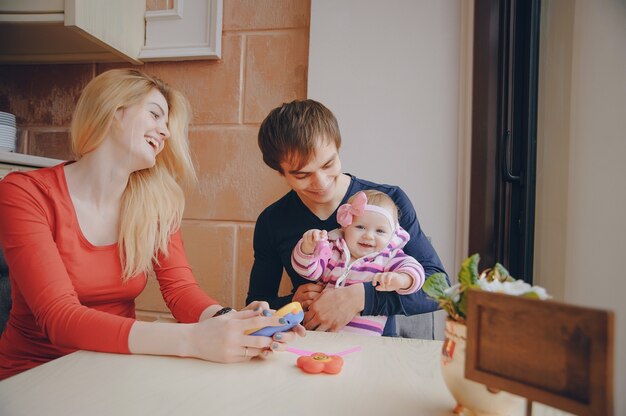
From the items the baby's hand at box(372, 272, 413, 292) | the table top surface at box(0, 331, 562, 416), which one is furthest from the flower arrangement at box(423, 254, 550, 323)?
the baby's hand at box(372, 272, 413, 292)

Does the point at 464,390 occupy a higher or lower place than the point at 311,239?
lower

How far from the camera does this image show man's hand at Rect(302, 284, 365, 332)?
1.21m

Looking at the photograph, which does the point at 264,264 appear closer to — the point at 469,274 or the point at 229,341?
the point at 229,341

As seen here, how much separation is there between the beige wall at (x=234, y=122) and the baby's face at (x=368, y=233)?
26.0 inches

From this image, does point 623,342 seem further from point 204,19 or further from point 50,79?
point 50,79

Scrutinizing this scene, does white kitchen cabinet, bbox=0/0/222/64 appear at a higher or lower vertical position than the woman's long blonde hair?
higher

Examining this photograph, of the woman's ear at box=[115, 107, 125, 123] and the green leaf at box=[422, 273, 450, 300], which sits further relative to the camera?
the woman's ear at box=[115, 107, 125, 123]

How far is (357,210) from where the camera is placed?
1.24 meters

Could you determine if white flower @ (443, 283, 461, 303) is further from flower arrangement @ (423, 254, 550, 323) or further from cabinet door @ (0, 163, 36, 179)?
cabinet door @ (0, 163, 36, 179)

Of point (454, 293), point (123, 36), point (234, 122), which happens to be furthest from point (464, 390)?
point (123, 36)

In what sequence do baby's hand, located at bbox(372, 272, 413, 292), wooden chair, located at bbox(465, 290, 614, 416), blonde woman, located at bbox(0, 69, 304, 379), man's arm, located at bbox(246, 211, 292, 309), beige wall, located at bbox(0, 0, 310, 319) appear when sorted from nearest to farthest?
1. wooden chair, located at bbox(465, 290, 614, 416)
2. blonde woman, located at bbox(0, 69, 304, 379)
3. baby's hand, located at bbox(372, 272, 413, 292)
4. man's arm, located at bbox(246, 211, 292, 309)
5. beige wall, located at bbox(0, 0, 310, 319)

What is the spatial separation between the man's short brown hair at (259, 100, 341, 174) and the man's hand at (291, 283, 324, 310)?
0.38 metres

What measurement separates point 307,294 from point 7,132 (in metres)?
1.48

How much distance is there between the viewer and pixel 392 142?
69.3 inches
